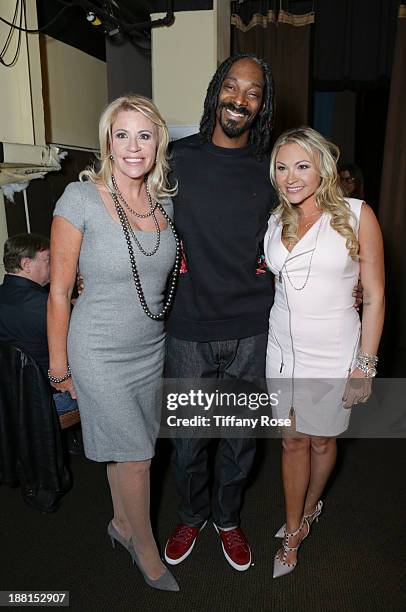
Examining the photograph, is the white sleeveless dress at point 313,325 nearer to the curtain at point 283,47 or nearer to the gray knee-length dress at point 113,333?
the gray knee-length dress at point 113,333

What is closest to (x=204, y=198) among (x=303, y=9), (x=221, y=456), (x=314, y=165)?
(x=314, y=165)

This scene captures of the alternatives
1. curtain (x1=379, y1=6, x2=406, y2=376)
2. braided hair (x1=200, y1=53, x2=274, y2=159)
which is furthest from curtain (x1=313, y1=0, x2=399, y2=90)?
braided hair (x1=200, y1=53, x2=274, y2=159)

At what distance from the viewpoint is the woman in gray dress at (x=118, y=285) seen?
1473 millimetres

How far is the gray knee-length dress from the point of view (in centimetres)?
147

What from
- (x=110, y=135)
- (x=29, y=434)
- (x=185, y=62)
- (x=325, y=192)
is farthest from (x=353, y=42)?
(x=29, y=434)

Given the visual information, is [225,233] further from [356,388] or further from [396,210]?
[396,210]

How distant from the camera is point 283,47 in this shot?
4039mm

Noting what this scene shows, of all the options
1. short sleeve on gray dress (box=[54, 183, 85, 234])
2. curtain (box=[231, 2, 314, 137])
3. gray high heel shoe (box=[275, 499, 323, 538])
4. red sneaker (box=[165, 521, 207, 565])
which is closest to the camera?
short sleeve on gray dress (box=[54, 183, 85, 234])

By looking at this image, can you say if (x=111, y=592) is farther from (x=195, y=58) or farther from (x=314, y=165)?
(x=195, y=58)

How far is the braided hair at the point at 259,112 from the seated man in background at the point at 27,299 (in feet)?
3.28

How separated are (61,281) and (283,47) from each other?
11.3 ft

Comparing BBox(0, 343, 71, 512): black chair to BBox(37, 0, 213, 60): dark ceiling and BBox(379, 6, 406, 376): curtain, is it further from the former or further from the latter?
BBox(379, 6, 406, 376): curtain

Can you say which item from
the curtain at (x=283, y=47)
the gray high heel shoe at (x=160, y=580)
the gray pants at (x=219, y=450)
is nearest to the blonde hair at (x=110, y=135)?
the gray pants at (x=219, y=450)

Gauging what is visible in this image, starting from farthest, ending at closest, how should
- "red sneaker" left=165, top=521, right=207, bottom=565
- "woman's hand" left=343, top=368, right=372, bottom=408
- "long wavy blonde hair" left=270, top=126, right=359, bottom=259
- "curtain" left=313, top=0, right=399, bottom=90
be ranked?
"curtain" left=313, top=0, right=399, bottom=90 < "red sneaker" left=165, top=521, right=207, bottom=565 < "woman's hand" left=343, top=368, right=372, bottom=408 < "long wavy blonde hair" left=270, top=126, right=359, bottom=259
